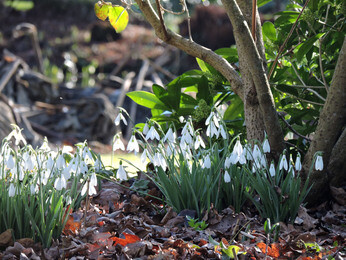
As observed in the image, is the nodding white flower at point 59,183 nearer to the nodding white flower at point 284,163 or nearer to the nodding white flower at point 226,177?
the nodding white flower at point 226,177

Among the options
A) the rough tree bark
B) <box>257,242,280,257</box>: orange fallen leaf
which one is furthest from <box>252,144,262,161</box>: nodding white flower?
<box>257,242,280,257</box>: orange fallen leaf

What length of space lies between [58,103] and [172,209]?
6547 millimetres

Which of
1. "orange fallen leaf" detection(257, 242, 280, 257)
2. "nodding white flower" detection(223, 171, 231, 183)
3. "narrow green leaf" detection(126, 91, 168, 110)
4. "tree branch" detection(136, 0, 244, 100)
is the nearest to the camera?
"orange fallen leaf" detection(257, 242, 280, 257)

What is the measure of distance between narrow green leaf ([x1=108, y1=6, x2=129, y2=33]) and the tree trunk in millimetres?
A: 1197

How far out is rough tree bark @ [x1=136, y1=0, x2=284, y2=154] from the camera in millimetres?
2352

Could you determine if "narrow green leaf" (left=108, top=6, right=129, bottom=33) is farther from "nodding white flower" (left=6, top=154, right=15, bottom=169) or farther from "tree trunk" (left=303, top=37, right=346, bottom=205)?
"tree trunk" (left=303, top=37, right=346, bottom=205)

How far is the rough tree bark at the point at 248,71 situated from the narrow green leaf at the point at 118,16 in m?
0.11

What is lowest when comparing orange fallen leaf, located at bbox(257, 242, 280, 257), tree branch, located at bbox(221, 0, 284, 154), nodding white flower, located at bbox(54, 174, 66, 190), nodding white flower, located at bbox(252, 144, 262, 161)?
orange fallen leaf, located at bbox(257, 242, 280, 257)

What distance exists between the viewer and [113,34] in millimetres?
17500

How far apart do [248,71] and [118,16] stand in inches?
31.4

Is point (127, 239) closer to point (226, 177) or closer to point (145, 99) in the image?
point (226, 177)

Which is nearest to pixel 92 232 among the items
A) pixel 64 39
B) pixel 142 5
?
pixel 142 5

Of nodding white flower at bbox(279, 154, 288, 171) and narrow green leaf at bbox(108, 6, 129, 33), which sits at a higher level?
narrow green leaf at bbox(108, 6, 129, 33)

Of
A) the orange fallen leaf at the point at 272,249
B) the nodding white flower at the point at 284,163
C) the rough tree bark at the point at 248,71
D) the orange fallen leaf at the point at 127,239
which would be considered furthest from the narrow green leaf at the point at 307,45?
the orange fallen leaf at the point at 127,239
